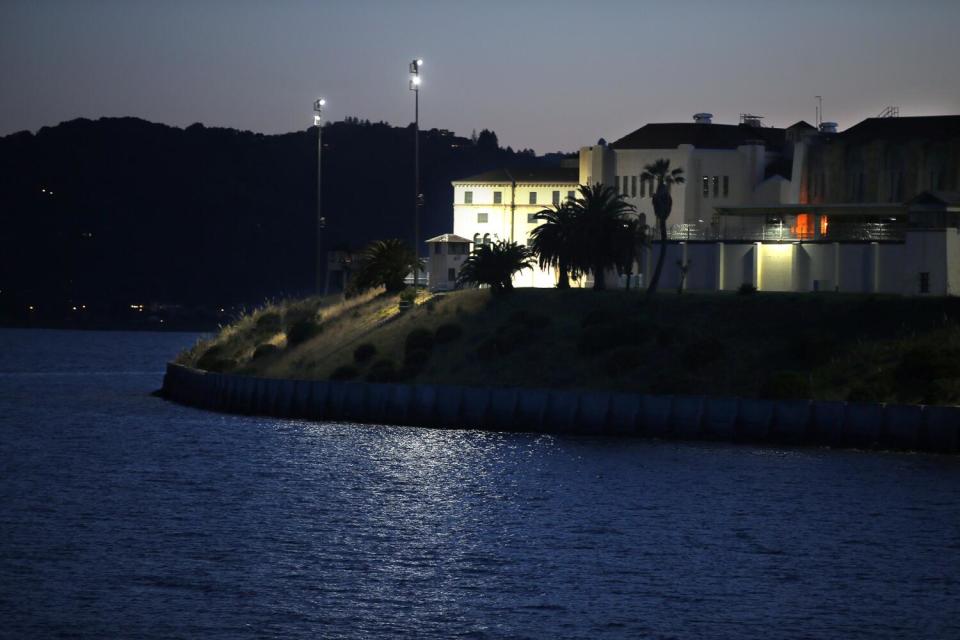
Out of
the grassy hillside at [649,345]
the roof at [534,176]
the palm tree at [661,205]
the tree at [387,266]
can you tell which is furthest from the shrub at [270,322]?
the roof at [534,176]

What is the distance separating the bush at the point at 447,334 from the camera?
101 metres

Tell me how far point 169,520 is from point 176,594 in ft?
42.9

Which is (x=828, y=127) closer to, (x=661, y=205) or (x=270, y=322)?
(x=661, y=205)

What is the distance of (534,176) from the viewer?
148875 millimetres

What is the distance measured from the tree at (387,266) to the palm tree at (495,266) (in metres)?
9.99

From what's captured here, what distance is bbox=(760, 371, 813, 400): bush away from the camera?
80.4m

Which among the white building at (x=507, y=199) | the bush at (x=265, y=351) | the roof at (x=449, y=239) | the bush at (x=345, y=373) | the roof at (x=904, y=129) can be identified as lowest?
the bush at (x=345, y=373)

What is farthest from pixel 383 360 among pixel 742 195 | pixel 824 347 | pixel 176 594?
pixel 176 594

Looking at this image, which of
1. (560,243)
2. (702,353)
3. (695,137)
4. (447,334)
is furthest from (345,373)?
(695,137)

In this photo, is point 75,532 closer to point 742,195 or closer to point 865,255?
point 865,255

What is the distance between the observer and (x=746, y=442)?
7806cm

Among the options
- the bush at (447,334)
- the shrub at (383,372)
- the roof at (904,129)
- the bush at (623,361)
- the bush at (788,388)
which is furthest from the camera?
the roof at (904,129)

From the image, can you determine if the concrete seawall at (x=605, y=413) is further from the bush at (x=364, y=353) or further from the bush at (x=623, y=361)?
the bush at (x=364, y=353)

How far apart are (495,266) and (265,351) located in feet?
56.5
